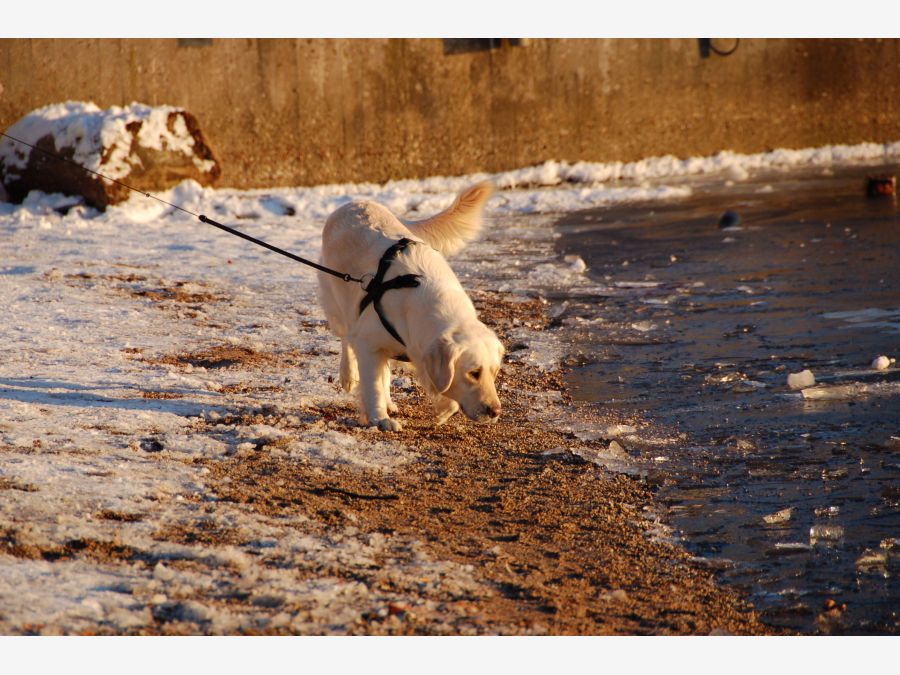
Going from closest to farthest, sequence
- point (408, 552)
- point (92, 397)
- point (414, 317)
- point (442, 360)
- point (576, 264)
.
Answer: point (408, 552) → point (442, 360) → point (414, 317) → point (92, 397) → point (576, 264)

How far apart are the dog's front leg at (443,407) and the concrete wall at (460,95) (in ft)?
31.7

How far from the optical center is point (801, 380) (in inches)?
243

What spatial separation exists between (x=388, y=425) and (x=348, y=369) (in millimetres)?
675

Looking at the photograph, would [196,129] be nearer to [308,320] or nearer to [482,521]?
[308,320]

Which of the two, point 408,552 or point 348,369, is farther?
point 348,369

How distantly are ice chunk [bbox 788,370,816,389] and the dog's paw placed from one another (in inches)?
92.4

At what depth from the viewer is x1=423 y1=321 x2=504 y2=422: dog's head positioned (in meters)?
5.02

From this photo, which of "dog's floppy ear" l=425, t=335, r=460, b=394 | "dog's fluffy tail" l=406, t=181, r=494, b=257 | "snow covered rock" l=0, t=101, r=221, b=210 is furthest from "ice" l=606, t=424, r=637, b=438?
"snow covered rock" l=0, t=101, r=221, b=210

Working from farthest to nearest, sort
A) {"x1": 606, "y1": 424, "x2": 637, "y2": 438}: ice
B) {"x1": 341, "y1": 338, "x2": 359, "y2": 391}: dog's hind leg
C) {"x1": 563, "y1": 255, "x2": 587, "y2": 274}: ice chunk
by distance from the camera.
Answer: {"x1": 563, "y1": 255, "x2": 587, "y2": 274}: ice chunk < {"x1": 341, "y1": 338, "x2": 359, "y2": 391}: dog's hind leg < {"x1": 606, "y1": 424, "x2": 637, "y2": 438}: ice

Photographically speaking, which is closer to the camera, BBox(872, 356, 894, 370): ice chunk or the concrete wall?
BBox(872, 356, 894, 370): ice chunk

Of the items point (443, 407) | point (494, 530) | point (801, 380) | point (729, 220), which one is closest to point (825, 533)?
point (494, 530)

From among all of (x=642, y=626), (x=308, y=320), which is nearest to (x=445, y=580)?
(x=642, y=626)

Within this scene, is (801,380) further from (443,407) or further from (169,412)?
(169,412)

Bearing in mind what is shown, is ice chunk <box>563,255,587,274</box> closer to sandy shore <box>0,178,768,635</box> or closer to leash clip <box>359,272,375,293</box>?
sandy shore <box>0,178,768,635</box>
